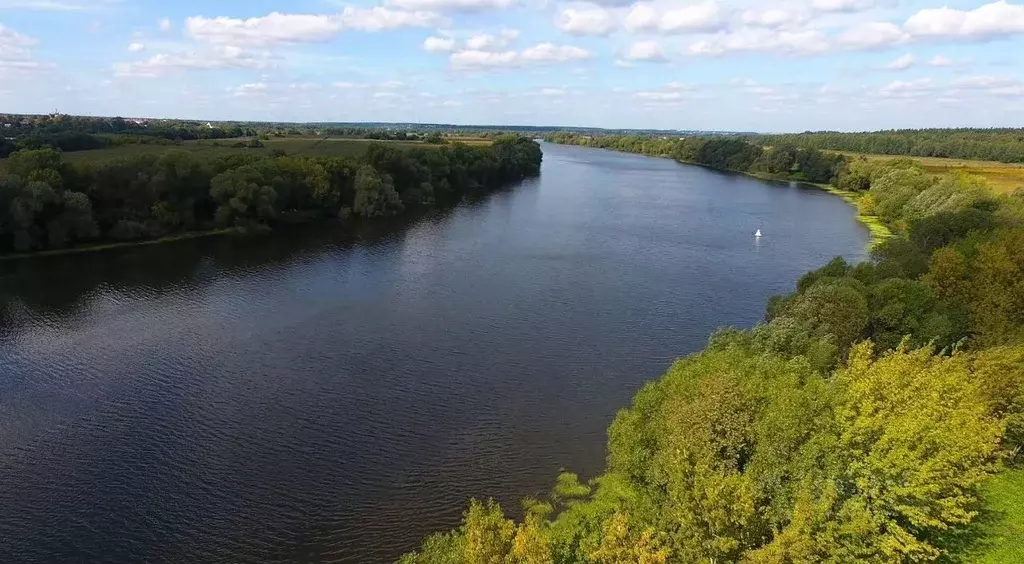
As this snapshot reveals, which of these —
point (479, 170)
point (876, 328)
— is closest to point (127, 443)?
point (876, 328)

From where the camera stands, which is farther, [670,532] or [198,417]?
[198,417]

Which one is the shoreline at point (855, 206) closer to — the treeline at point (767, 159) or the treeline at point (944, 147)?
the treeline at point (767, 159)

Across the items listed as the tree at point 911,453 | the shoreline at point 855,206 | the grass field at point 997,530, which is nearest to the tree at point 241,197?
the shoreline at point 855,206

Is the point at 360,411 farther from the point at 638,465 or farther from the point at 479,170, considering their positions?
the point at 479,170

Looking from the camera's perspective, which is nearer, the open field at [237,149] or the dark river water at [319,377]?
the dark river water at [319,377]


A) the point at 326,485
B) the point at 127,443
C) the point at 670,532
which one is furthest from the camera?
the point at 127,443

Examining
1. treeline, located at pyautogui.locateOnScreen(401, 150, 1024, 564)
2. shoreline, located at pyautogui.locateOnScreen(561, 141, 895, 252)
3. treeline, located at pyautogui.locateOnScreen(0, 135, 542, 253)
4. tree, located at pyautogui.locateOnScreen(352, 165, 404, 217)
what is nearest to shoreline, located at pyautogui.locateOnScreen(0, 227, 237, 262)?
treeline, located at pyautogui.locateOnScreen(0, 135, 542, 253)
